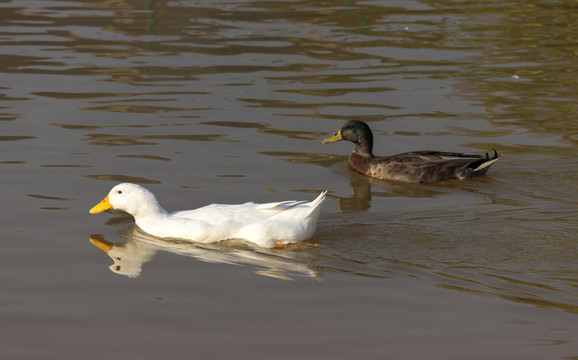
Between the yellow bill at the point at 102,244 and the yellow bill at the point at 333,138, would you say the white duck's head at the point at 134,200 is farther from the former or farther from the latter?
the yellow bill at the point at 333,138

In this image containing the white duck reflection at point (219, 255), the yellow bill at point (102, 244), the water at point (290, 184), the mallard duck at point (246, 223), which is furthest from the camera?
the yellow bill at point (102, 244)

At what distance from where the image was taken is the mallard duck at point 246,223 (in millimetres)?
8516

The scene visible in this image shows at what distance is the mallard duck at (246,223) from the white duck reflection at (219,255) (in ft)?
0.26

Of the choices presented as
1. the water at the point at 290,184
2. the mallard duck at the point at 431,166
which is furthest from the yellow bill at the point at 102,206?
the mallard duck at the point at 431,166

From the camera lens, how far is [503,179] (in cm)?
1123

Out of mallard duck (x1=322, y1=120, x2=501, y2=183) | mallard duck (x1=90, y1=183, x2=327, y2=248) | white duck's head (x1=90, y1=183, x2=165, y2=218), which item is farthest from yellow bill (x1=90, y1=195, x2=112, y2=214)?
mallard duck (x1=322, y1=120, x2=501, y2=183)

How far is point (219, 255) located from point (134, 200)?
3.62ft

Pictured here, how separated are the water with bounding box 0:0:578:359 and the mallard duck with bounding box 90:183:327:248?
150mm

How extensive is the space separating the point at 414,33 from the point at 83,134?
9773 millimetres

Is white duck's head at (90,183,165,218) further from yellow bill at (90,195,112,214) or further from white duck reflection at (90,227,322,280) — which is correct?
white duck reflection at (90,227,322,280)

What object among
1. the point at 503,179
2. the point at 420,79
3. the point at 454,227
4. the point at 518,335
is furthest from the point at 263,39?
the point at 518,335

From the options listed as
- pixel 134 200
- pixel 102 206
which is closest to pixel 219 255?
pixel 134 200

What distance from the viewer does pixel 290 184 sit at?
10.9 meters

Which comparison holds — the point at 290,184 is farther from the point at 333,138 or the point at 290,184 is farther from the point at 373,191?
the point at 333,138
